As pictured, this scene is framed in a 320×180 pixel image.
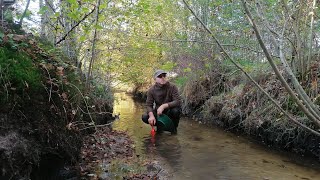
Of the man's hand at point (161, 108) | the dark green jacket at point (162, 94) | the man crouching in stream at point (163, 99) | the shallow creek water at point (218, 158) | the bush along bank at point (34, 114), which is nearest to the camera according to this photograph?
the bush along bank at point (34, 114)

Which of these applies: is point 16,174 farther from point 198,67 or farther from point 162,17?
point 162,17

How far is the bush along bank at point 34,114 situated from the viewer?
300cm

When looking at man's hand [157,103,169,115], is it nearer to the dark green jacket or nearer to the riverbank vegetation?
the dark green jacket

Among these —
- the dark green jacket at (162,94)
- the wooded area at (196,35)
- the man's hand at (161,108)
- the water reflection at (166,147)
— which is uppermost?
the wooded area at (196,35)

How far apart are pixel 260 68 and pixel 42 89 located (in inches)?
237

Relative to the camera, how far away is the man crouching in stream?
291 inches

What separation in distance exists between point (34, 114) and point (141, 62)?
507 inches

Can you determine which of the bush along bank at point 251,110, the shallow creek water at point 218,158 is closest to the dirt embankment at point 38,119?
the shallow creek water at point 218,158

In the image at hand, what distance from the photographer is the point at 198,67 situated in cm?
1184

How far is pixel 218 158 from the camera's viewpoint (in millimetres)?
5973

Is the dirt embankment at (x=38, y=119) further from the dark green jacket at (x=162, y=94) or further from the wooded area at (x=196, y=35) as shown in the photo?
the dark green jacket at (x=162, y=94)

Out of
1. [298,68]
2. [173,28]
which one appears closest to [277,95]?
[298,68]

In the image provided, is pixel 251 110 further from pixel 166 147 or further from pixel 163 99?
pixel 166 147

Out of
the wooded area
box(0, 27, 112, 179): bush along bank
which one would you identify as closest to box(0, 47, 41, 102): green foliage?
box(0, 27, 112, 179): bush along bank
